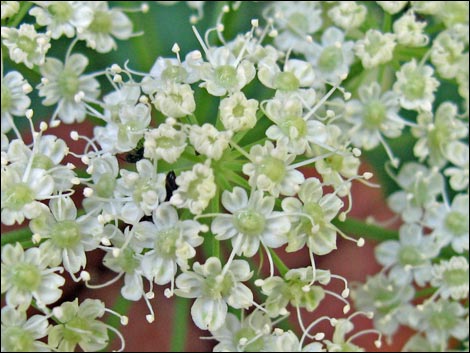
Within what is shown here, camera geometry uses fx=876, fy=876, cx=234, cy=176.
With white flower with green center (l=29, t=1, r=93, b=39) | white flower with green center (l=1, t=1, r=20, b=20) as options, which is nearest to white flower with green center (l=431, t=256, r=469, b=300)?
white flower with green center (l=29, t=1, r=93, b=39)

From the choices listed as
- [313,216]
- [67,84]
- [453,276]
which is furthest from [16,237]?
[453,276]

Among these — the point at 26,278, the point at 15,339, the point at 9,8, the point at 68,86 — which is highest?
the point at 9,8

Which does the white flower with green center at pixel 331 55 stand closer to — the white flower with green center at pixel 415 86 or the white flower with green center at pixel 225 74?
the white flower with green center at pixel 415 86

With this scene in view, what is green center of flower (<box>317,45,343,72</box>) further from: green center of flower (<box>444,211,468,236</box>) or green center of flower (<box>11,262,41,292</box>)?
green center of flower (<box>11,262,41,292</box>)

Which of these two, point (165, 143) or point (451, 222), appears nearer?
point (165, 143)

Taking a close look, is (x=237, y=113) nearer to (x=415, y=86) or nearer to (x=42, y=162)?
(x=42, y=162)

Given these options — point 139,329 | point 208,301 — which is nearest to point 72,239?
point 208,301

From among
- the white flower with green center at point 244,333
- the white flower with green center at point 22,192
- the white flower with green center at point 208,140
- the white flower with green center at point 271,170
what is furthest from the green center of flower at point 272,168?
the white flower with green center at point 22,192
